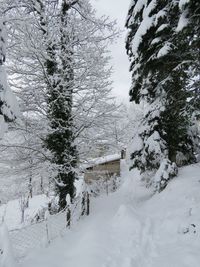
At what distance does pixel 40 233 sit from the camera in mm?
7555

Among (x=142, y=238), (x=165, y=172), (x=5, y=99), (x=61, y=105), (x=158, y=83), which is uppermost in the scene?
(x=158, y=83)

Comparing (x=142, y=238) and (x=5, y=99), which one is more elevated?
(x=5, y=99)

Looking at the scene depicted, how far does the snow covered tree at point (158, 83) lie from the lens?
27.8 feet

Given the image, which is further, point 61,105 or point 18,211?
point 18,211

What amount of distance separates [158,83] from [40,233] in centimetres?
599

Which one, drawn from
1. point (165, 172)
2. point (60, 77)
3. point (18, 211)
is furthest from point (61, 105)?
point (18, 211)

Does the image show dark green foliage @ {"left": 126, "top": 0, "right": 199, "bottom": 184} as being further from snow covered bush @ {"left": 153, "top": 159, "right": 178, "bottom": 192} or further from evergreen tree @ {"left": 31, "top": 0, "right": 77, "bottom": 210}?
evergreen tree @ {"left": 31, "top": 0, "right": 77, "bottom": 210}

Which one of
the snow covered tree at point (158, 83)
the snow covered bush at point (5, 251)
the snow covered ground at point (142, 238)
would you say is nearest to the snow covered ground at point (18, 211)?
the snow covered tree at point (158, 83)

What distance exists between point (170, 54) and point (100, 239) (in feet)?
17.3

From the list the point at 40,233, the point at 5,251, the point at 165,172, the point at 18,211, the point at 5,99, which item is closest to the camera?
the point at 5,251

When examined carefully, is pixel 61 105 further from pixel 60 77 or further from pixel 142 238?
pixel 142 238

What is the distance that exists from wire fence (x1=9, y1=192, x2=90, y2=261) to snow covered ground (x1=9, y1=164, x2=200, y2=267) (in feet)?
0.73

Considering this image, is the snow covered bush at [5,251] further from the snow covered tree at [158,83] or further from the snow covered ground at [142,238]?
the snow covered tree at [158,83]

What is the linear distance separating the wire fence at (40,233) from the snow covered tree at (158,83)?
3691mm
